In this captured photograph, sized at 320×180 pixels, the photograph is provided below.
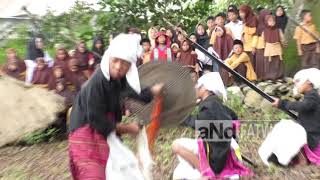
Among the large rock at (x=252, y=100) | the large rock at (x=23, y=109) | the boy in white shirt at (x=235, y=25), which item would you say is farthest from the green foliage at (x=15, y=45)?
the large rock at (x=252, y=100)

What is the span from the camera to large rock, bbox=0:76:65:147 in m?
7.98

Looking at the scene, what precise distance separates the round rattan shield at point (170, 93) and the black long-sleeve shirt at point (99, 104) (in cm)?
48

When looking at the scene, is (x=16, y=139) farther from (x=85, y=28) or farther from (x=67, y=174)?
(x=85, y=28)

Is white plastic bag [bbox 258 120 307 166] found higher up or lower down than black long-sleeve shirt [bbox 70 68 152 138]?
lower down

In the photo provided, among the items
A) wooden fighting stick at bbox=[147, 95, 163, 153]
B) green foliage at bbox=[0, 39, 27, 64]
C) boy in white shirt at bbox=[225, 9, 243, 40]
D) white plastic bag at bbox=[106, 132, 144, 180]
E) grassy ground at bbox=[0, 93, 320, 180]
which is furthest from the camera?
green foliage at bbox=[0, 39, 27, 64]

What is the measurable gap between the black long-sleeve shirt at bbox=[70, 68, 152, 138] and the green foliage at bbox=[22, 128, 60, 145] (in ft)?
12.9

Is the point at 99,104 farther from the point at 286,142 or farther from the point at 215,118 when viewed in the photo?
the point at 286,142

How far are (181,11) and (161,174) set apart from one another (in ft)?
27.4

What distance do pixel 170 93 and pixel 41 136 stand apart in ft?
12.3

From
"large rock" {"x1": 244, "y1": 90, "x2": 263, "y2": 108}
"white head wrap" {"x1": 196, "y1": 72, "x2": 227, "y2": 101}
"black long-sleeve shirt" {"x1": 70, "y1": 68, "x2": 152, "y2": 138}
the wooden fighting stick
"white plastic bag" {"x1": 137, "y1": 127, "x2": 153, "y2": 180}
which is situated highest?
"black long-sleeve shirt" {"x1": 70, "y1": 68, "x2": 152, "y2": 138}

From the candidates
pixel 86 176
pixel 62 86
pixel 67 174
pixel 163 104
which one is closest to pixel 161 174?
pixel 67 174

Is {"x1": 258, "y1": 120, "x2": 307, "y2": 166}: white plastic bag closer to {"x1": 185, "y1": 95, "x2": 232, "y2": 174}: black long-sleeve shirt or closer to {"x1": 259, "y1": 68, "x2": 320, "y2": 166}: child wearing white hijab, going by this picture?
{"x1": 259, "y1": 68, "x2": 320, "y2": 166}: child wearing white hijab

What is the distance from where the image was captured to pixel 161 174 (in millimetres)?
6199

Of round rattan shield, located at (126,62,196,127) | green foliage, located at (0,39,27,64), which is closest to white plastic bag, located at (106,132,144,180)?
round rattan shield, located at (126,62,196,127)
